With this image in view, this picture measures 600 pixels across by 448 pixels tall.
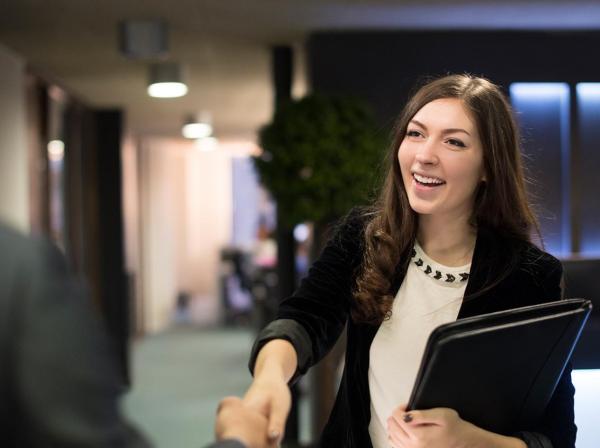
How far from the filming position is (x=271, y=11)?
4.54 metres

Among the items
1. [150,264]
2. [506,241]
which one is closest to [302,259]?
[150,264]

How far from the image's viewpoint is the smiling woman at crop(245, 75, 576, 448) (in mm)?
1391

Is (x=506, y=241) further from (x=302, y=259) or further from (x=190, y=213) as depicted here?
(x=190, y=213)

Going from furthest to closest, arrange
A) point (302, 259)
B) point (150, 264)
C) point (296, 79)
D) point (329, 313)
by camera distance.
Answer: point (150, 264) → point (302, 259) → point (296, 79) → point (329, 313)

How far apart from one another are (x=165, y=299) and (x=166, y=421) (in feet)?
20.6

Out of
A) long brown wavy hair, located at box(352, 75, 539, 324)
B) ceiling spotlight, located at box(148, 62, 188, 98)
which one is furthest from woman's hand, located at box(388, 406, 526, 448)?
ceiling spotlight, located at box(148, 62, 188, 98)

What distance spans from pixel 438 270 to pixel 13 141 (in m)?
4.60

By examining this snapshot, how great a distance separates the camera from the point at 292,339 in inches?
51.8

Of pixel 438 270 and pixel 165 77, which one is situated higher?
pixel 165 77

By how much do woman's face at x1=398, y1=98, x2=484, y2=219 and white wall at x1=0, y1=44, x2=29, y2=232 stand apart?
414 cm

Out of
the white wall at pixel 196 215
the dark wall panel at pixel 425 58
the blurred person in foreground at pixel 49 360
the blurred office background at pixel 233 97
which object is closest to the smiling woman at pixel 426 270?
the blurred office background at pixel 233 97

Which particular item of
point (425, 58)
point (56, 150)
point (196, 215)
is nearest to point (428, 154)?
point (425, 58)

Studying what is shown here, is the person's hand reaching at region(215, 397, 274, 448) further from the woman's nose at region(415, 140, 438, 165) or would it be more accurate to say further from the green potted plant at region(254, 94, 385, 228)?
the green potted plant at region(254, 94, 385, 228)

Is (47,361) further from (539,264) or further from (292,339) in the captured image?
(539,264)
